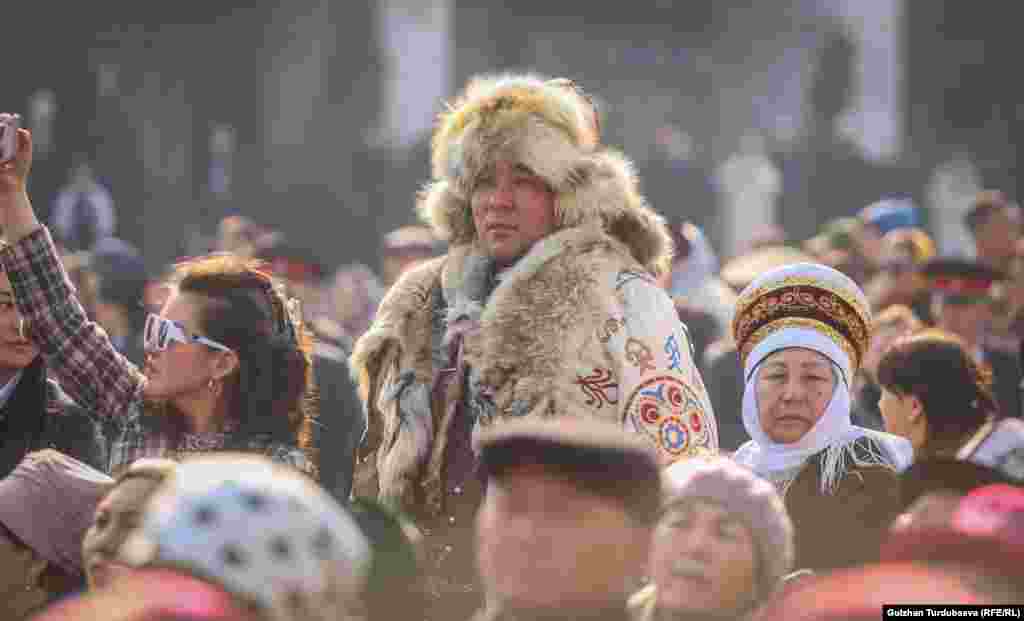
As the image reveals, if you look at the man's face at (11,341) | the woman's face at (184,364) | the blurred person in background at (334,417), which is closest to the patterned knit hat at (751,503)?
the woman's face at (184,364)

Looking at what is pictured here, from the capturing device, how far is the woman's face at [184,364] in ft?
16.0

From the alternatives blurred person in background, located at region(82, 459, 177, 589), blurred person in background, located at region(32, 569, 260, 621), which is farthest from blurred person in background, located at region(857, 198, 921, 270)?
blurred person in background, located at region(32, 569, 260, 621)

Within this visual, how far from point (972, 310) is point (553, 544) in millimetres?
5603

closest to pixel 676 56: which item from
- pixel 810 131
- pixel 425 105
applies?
pixel 810 131

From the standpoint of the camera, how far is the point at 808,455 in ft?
16.7

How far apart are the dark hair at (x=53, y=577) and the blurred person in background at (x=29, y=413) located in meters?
1.10

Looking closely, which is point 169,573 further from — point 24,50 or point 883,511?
point 24,50

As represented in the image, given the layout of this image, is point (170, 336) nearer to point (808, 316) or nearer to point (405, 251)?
point (808, 316)

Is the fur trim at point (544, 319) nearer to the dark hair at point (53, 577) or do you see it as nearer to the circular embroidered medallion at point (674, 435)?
the circular embroidered medallion at point (674, 435)

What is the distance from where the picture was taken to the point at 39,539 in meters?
4.28

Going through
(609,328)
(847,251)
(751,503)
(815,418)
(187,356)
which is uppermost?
(847,251)

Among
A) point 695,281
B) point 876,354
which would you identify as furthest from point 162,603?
point 695,281

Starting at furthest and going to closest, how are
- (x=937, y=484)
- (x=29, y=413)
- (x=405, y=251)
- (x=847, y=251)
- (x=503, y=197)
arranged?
(x=847, y=251) → (x=405, y=251) → (x=29, y=413) → (x=503, y=197) → (x=937, y=484)

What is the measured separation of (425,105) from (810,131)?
6.74m
